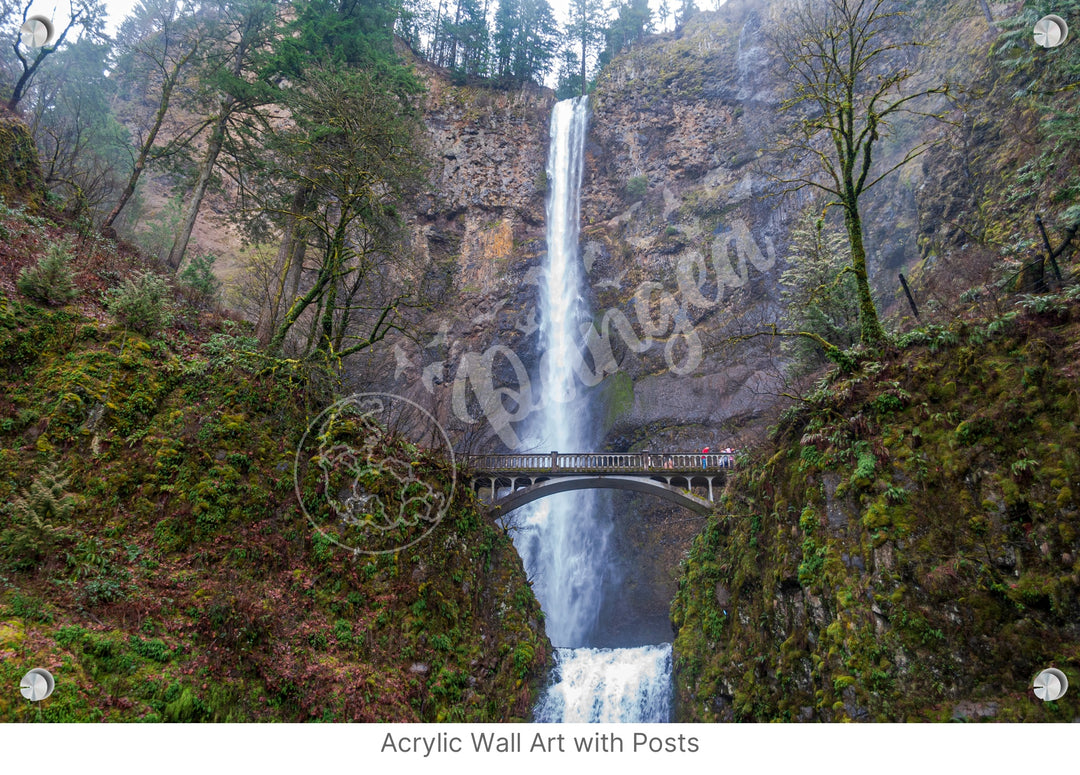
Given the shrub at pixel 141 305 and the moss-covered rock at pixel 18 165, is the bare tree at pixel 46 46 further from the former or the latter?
the shrub at pixel 141 305

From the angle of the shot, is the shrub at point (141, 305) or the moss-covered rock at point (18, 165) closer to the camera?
the shrub at point (141, 305)

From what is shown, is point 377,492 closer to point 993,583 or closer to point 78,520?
point 78,520

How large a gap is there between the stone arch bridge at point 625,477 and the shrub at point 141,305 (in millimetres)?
11683

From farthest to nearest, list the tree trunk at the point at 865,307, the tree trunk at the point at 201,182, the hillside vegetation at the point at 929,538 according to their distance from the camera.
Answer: the tree trunk at the point at 201,182, the tree trunk at the point at 865,307, the hillside vegetation at the point at 929,538

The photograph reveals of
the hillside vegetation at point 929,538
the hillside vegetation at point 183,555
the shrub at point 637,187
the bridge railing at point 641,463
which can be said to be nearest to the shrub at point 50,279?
the hillside vegetation at point 183,555

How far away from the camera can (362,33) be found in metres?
13.4

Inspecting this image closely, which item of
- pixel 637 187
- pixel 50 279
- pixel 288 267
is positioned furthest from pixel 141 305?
pixel 637 187

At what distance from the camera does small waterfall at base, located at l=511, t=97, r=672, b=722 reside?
14555 millimetres

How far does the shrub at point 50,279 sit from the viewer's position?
735 centimetres

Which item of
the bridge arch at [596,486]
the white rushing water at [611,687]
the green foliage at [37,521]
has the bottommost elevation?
the white rushing water at [611,687]

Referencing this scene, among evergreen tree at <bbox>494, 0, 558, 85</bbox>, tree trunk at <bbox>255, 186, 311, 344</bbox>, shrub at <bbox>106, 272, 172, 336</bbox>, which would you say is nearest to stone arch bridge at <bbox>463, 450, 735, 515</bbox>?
tree trunk at <bbox>255, 186, 311, 344</bbox>

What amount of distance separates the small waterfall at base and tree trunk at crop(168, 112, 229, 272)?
15078 mm

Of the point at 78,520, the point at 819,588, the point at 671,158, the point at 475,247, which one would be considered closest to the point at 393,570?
the point at 78,520

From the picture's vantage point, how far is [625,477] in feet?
63.3
